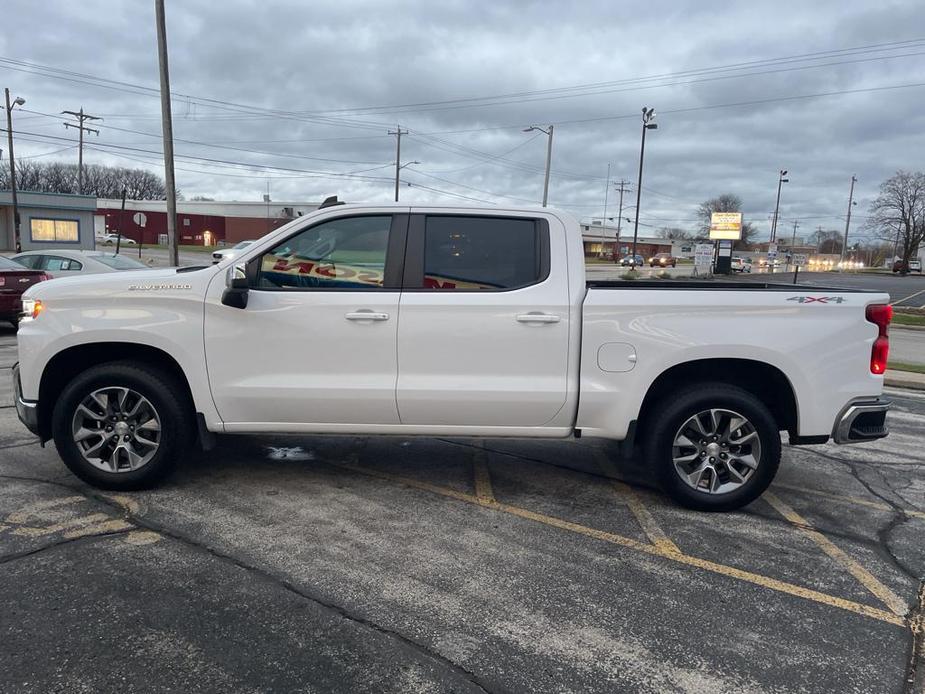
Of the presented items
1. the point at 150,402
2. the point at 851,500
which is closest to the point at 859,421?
the point at 851,500

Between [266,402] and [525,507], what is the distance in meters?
1.88

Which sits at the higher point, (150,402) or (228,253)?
(228,253)

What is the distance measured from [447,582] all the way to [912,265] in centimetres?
10009

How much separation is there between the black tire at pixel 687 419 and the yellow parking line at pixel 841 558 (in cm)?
35

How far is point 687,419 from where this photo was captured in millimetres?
4332

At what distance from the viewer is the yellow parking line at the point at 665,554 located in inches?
131

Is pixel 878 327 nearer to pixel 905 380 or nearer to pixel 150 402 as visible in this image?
pixel 150 402

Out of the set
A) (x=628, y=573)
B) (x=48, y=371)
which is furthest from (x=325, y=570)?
(x=48, y=371)

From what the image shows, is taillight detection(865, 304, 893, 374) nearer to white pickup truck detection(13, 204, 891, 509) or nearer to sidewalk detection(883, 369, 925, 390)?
white pickup truck detection(13, 204, 891, 509)

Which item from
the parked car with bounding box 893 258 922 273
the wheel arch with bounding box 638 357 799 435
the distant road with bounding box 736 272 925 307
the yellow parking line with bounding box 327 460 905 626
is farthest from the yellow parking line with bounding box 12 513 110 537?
the parked car with bounding box 893 258 922 273

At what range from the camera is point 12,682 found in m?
2.55

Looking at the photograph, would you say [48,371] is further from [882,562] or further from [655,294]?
[882,562]

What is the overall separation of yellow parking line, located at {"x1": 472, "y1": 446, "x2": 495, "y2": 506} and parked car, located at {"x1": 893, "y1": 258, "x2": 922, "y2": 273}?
8492cm

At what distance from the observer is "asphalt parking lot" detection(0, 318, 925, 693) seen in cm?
272
